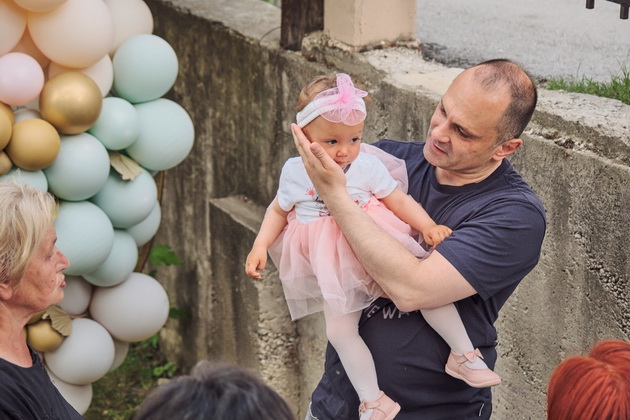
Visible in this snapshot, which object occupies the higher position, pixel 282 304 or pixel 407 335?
pixel 407 335

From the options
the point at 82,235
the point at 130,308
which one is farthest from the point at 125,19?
the point at 130,308

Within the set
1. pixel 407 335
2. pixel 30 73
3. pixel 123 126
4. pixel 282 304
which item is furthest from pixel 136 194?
pixel 407 335

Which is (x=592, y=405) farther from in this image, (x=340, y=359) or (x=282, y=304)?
(x=282, y=304)

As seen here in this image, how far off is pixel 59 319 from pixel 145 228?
1.91 feet

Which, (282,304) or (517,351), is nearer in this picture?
(517,351)

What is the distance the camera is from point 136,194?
13.3 ft

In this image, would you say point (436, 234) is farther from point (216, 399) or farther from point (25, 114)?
point (25, 114)

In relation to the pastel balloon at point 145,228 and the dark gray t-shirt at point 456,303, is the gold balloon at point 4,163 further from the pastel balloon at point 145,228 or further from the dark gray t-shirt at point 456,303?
the dark gray t-shirt at point 456,303

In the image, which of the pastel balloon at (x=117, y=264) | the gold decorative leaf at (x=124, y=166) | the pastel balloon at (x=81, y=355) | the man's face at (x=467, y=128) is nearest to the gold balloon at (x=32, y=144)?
the gold decorative leaf at (x=124, y=166)

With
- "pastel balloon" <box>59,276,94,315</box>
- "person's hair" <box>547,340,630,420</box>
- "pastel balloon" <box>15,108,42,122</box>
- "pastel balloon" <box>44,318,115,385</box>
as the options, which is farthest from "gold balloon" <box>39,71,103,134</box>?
"person's hair" <box>547,340,630,420</box>

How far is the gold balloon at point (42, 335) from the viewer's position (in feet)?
13.1

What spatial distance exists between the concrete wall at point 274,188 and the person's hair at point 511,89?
0.67 meters

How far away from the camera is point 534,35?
4.68 m

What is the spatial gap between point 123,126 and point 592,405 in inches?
96.9
